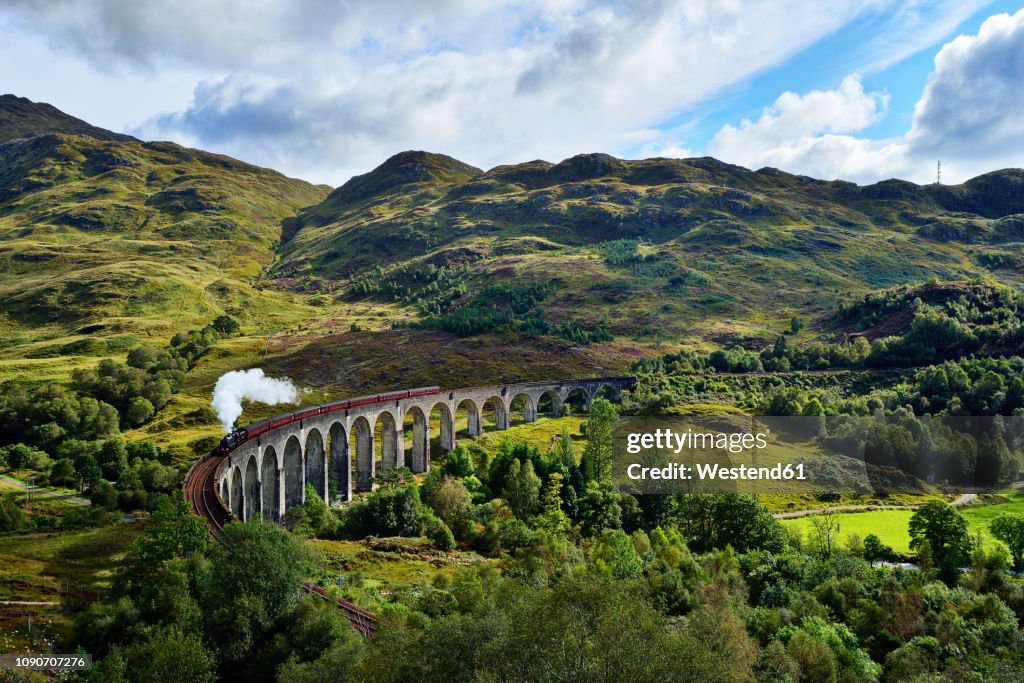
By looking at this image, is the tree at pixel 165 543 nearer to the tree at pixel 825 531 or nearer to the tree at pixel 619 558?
the tree at pixel 619 558

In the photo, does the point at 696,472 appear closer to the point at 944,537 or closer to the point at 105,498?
the point at 944,537

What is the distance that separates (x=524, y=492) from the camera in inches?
2413

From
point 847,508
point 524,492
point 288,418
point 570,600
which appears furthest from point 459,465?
point 570,600

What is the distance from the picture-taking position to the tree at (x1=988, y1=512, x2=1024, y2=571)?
51.2 metres

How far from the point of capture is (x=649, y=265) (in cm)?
19988

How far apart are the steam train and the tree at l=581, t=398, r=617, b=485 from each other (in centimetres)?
2270

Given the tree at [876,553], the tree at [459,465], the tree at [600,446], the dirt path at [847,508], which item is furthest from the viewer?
the tree at [459,465]

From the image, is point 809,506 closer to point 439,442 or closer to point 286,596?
point 439,442

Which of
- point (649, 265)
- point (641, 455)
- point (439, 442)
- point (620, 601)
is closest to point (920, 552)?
point (641, 455)

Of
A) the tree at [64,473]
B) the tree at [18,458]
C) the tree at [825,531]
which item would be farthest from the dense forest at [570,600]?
the tree at [18,458]

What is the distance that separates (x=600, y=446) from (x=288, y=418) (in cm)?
3247

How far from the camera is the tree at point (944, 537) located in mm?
49812

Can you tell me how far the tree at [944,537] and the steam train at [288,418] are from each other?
53.3m

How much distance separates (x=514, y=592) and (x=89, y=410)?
7528 cm
